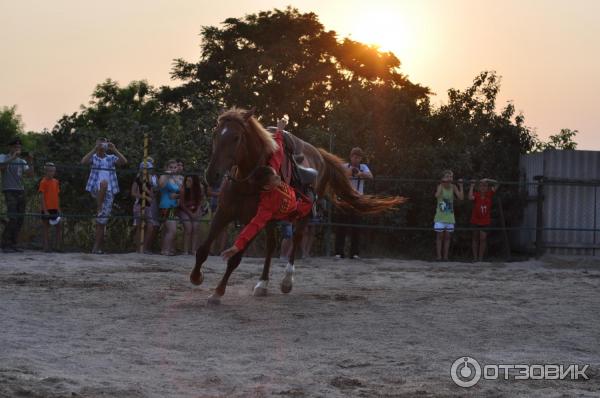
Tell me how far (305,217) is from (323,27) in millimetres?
29518

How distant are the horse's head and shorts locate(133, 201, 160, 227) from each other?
579 centimetres

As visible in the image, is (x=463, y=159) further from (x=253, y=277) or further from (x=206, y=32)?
(x=206, y=32)

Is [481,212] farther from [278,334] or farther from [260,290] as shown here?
[278,334]

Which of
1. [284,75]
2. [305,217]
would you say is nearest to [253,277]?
[305,217]

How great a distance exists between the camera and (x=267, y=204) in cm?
766

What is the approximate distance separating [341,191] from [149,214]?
4036 mm

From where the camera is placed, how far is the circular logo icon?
464cm

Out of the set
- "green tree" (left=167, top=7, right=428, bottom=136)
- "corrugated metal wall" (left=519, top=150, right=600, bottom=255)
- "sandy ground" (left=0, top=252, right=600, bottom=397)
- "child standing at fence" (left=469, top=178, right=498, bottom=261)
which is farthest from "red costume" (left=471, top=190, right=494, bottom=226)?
"green tree" (left=167, top=7, right=428, bottom=136)

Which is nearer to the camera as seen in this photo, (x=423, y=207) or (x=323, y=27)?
(x=423, y=207)

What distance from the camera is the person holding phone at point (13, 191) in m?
12.2

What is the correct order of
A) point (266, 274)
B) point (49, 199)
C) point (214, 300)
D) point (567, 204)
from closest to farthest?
point (214, 300)
point (266, 274)
point (49, 199)
point (567, 204)

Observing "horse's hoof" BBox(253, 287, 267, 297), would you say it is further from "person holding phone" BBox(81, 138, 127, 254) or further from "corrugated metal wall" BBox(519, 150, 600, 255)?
"corrugated metal wall" BBox(519, 150, 600, 255)

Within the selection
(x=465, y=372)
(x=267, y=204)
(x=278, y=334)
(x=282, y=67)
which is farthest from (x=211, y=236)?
(x=282, y=67)

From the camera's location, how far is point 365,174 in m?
13.5
